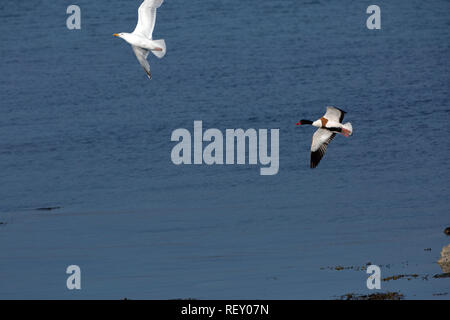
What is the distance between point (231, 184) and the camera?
41.0m

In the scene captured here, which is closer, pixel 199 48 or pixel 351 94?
pixel 351 94

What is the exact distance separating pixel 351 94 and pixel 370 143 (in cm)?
859

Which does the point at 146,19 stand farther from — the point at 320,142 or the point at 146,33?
the point at 320,142

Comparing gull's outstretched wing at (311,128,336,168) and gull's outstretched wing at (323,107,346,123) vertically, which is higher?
gull's outstretched wing at (323,107,346,123)

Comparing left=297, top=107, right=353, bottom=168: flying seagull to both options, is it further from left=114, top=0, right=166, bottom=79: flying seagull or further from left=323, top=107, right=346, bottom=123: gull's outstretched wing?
left=114, top=0, right=166, bottom=79: flying seagull

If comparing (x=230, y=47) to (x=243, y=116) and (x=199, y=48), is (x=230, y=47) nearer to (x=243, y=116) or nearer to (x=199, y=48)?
(x=199, y=48)
